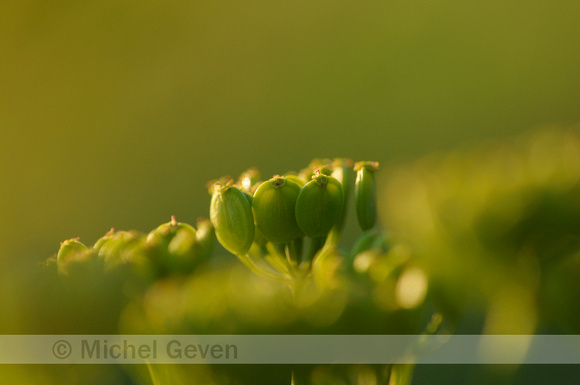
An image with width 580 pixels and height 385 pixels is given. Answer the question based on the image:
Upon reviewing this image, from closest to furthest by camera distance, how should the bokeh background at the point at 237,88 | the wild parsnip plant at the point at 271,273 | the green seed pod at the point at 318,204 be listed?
the wild parsnip plant at the point at 271,273
the green seed pod at the point at 318,204
the bokeh background at the point at 237,88

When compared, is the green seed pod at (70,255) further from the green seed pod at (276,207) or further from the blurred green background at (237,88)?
the blurred green background at (237,88)

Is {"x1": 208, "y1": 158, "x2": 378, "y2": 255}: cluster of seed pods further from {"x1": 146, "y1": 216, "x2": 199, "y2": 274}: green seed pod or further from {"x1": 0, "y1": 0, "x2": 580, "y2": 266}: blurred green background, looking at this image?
{"x1": 0, "y1": 0, "x2": 580, "y2": 266}: blurred green background

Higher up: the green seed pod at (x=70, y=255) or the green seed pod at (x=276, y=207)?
the green seed pod at (x=276, y=207)

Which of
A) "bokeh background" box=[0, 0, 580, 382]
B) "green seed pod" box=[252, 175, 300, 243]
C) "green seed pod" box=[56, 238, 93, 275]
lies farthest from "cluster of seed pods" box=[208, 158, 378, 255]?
"bokeh background" box=[0, 0, 580, 382]

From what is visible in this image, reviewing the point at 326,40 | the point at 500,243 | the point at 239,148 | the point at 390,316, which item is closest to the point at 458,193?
the point at 500,243

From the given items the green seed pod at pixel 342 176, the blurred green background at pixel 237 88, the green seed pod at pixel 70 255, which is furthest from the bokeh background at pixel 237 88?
the green seed pod at pixel 70 255

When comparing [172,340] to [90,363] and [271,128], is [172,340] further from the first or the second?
[271,128]

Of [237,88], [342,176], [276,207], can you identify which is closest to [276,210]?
[276,207]
